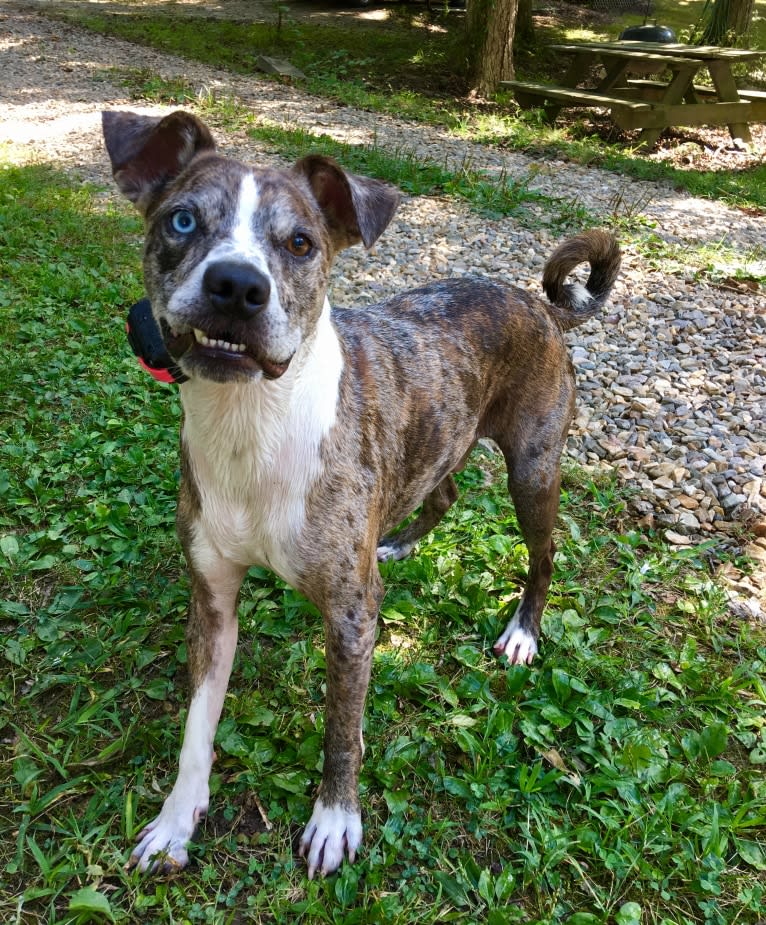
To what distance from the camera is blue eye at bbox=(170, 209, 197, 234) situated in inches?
88.7

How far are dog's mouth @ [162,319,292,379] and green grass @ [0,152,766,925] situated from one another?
5.17 feet

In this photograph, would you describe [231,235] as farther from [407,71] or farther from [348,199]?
[407,71]

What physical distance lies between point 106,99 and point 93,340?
766 centimetres

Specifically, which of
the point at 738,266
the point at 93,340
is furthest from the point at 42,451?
the point at 738,266

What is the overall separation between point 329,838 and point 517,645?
1.25 m

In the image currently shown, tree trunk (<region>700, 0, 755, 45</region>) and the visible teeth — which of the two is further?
tree trunk (<region>700, 0, 755, 45</region>)

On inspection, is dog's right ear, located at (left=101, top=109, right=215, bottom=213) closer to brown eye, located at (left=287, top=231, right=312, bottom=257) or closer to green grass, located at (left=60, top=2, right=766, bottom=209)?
brown eye, located at (left=287, top=231, right=312, bottom=257)

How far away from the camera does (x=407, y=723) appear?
10.4 ft

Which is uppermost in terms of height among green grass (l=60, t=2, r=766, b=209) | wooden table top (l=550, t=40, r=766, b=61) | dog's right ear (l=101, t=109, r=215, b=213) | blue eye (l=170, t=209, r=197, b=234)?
dog's right ear (l=101, t=109, r=215, b=213)

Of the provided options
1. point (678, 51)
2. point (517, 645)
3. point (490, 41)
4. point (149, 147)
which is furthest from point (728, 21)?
point (149, 147)

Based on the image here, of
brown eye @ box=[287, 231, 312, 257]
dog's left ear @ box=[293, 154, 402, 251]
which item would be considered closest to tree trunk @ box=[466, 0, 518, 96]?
dog's left ear @ box=[293, 154, 402, 251]

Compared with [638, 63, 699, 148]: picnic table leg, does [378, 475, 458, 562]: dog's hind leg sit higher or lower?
lower

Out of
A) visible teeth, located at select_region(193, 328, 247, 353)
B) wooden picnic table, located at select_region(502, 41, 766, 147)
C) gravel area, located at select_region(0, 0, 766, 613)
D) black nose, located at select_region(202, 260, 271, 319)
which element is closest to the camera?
black nose, located at select_region(202, 260, 271, 319)

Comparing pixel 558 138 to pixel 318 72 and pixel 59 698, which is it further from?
pixel 59 698
